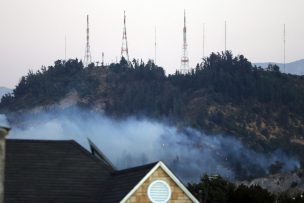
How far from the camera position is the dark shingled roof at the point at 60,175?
44062 mm

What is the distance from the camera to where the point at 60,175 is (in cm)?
4541

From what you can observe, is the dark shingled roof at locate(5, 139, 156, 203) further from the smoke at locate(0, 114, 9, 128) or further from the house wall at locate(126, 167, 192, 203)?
the smoke at locate(0, 114, 9, 128)

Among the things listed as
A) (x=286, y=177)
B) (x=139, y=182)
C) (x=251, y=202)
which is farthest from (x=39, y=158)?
(x=286, y=177)

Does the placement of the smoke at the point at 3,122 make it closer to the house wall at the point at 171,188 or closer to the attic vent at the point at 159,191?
the house wall at the point at 171,188

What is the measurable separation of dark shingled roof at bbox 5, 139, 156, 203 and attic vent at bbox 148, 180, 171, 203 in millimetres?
633

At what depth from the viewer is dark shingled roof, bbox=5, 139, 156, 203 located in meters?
44.1

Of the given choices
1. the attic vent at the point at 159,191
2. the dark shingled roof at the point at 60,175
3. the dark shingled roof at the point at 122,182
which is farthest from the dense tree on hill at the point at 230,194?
the attic vent at the point at 159,191

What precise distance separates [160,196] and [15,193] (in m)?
6.04

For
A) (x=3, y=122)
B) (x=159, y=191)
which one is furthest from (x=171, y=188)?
(x=3, y=122)

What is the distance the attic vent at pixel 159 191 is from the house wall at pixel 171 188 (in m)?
0.13

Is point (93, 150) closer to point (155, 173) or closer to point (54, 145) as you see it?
point (54, 145)

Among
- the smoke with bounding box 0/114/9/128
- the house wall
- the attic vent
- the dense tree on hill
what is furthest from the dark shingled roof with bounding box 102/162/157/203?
the dense tree on hill

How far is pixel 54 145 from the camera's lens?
4750cm

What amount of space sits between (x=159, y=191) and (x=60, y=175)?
472 cm
